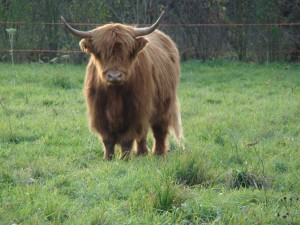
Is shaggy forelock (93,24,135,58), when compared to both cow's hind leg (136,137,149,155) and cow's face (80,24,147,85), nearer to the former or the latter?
cow's face (80,24,147,85)

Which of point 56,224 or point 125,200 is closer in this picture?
point 56,224

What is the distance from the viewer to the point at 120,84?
611cm

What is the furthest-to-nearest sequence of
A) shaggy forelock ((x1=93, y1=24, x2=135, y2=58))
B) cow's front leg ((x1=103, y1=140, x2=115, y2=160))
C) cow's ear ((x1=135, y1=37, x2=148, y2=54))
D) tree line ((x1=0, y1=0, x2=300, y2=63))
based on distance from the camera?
1. tree line ((x1=0, y1=0, x2=300, y2=63))
2. cow's front leg ((x1=103, y1=140, x2=115, y2=160))
3. cow's ear ((x1=135, y1=37, x2=148, y2=54))
4. shaggy forelock ((x1=93, y1=24, x2=135, y2=58))

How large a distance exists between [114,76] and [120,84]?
19 centimetres

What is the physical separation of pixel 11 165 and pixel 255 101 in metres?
5.82

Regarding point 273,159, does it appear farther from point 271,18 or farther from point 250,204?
point 271,18

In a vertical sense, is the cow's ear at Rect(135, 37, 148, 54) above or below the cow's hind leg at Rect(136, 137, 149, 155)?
above

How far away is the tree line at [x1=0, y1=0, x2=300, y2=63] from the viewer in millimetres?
15961

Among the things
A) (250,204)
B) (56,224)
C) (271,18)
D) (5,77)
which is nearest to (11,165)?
(56,224)

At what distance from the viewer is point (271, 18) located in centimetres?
1658

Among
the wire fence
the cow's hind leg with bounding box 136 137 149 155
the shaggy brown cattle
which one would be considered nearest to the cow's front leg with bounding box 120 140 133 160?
the shaggy brown cattle

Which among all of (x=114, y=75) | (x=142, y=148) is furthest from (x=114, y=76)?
(x=142, y=148)

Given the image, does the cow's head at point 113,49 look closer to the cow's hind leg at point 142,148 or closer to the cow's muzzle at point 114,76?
the cow's muzzle at point 114,76

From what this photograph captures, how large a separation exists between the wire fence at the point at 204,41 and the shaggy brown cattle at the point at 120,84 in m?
9.28
